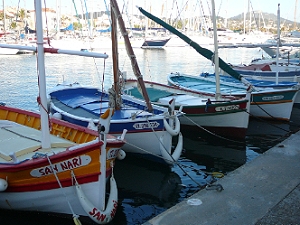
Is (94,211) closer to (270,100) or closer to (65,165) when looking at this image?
(65,165)

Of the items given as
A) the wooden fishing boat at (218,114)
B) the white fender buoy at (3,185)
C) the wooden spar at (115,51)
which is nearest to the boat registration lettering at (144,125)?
the wooden spar at (115,51)

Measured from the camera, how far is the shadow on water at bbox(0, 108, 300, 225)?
771 centimetres

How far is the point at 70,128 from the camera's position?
876cm

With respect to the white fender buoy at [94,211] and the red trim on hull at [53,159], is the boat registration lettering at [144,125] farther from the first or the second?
the red trim on hull at [53,159]

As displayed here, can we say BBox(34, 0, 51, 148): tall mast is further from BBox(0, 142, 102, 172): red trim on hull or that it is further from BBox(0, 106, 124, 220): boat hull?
BBox(0, 142, 102, 172): red trim on hull

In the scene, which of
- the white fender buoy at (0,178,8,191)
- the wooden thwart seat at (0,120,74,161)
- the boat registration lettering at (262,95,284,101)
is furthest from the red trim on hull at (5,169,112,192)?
the boat registration lettering at (262,95,284,101)

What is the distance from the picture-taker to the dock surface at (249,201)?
6.03 meters

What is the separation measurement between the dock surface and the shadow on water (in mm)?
656

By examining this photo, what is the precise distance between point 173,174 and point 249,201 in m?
3.67

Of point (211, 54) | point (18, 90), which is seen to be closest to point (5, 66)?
point (18, 90)

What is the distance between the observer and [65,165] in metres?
6.59

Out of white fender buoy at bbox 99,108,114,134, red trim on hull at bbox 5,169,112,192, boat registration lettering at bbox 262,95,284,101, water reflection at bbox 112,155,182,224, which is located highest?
white fender buoy at bbox 99,108,114,134

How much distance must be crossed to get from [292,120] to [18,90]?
61.6 ft

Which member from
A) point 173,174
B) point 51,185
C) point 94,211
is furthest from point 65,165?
point 173,174
